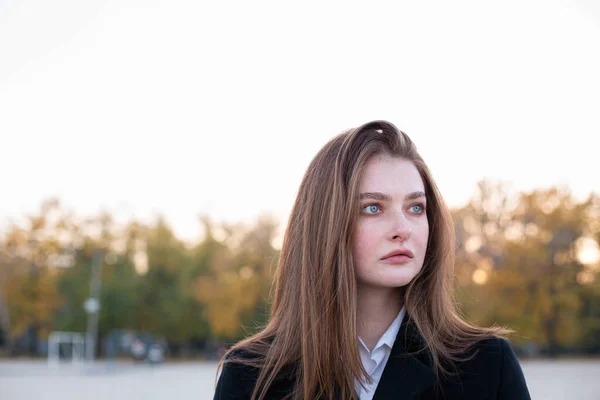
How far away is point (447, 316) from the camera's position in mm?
3117

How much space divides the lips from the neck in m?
0.23

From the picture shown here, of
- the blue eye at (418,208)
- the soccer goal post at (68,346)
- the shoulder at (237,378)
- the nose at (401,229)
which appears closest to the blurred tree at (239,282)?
the soccer goal post at (68,346)

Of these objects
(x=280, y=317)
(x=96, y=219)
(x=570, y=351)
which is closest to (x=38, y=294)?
(x=96, y=219)

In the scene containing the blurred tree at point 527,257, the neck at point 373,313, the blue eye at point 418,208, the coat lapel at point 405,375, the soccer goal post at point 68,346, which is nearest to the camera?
the coat lapel at point 405,375

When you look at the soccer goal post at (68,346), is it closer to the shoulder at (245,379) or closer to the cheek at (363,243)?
the shoulder at (245,379)

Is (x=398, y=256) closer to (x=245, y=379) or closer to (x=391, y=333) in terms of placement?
(x=391, y=333)

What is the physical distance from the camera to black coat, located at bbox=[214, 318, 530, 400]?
285 cm

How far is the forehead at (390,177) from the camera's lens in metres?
2.94

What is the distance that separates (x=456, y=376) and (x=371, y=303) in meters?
0.46

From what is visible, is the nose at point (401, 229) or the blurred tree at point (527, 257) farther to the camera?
the blurred tree at point (527, 257)

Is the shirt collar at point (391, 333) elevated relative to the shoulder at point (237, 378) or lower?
elevated

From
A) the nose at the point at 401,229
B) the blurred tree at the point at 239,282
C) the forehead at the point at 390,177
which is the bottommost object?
the blurred tree at the point at 239,282

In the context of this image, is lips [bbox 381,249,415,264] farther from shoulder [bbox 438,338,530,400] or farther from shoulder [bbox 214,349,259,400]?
shoulder [bbox 214,349,259,400]

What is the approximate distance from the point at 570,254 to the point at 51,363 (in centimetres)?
3677
